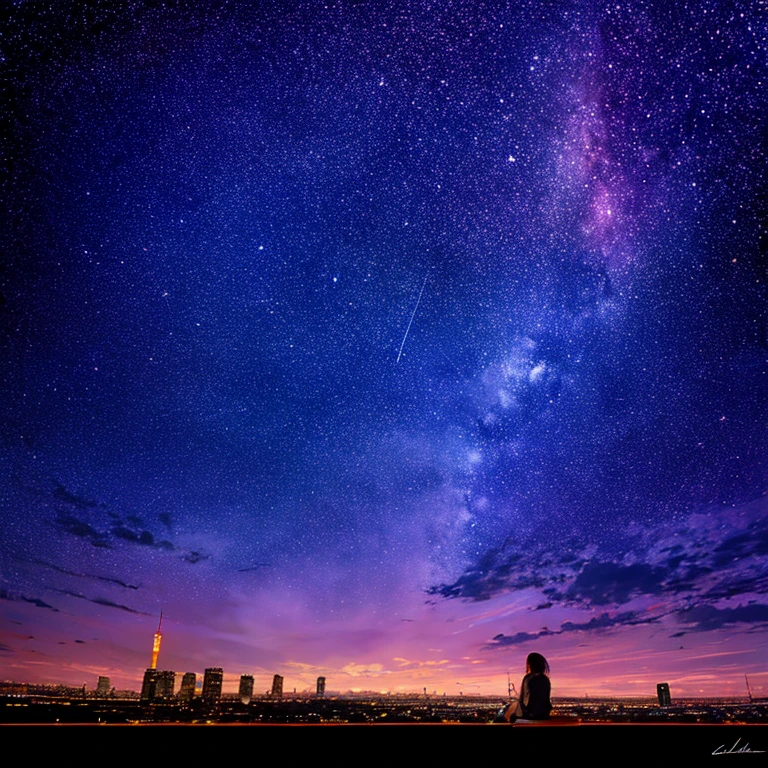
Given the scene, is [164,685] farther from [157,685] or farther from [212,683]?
[212,683]

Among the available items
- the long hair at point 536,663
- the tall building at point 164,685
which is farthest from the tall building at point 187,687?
the long hair at point 536,663

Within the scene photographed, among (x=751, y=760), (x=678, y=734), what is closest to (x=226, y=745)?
(x=678, y=734)
